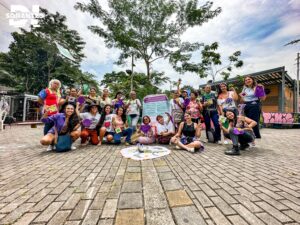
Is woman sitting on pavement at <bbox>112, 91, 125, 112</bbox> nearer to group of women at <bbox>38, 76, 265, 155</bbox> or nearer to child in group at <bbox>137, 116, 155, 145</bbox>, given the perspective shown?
group of women at <bbox>38, 76, 265, 155</bbox>

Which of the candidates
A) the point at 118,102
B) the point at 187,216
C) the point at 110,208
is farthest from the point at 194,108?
the point at 110,208

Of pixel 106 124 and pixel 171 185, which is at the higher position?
pixel 106 124

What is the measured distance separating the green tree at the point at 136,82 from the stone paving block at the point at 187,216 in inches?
335

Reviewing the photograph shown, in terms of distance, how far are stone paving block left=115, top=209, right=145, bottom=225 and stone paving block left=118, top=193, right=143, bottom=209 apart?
0.20ft

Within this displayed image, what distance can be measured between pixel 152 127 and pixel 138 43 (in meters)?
7.44

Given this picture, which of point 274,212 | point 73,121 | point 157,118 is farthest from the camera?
point 157,118

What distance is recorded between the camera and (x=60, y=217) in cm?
130

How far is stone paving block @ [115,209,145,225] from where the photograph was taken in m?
1.23

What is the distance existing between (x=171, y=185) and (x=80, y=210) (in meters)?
1.01

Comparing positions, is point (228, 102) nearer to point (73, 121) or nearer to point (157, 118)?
point (157, 118)

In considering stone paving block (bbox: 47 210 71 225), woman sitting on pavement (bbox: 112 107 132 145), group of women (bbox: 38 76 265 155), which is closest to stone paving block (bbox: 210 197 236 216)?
stone paving block (bbox: 47 210 71 225)

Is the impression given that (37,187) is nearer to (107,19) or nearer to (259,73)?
(107,19)

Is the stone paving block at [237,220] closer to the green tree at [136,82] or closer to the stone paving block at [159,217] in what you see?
the stone paving block at [159,217]

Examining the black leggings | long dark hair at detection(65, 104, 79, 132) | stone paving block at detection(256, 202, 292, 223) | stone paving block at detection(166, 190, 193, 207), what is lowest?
stone paving block at detection(166, 190, 193, 207)
